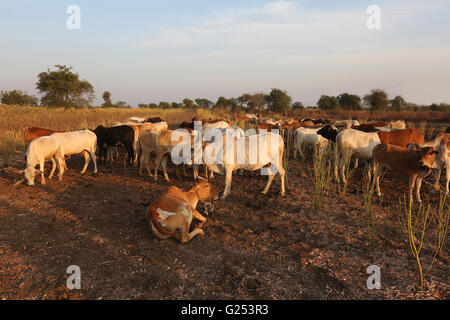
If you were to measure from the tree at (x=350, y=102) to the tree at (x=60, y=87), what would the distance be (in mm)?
42911

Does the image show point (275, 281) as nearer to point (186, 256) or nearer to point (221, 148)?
point (186, 256)

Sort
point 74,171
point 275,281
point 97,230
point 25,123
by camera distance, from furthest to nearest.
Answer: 1. point 25,123
2. point 74,171
3. point 97,230
4. point 275,281

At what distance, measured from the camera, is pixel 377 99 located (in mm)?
32375

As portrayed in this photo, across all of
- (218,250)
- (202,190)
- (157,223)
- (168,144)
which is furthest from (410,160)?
(168,144)

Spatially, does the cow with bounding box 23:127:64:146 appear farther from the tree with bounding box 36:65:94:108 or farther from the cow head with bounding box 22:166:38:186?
the tree with bounding box 36:65:94:108

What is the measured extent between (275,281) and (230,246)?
1050 millimetres

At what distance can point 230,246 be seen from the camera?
14.5 feet

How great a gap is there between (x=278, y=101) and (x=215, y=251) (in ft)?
133

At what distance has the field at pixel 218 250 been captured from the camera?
3.41 metres

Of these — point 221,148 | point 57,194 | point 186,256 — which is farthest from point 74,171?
point 186,256

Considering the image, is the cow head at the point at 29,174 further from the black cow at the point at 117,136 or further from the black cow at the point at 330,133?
the black cow at the point at 330,133
